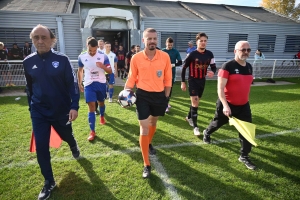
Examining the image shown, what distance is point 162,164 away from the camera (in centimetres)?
348

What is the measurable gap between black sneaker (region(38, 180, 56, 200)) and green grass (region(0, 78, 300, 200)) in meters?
0.09

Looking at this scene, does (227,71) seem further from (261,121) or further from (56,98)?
(261,121)

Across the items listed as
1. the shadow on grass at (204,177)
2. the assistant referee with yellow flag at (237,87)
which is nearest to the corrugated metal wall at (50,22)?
the shadow on grass at (204,177)

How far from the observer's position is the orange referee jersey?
120 inches

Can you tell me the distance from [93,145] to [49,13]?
11.9 metres

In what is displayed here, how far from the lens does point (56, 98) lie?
2.73 metres

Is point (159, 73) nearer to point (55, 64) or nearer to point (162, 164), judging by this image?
point (55, 64)

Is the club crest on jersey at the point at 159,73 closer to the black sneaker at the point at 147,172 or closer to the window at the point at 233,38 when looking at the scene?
the black sneaker at the point at 147,172

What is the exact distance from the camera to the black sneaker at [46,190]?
2654 millimetres

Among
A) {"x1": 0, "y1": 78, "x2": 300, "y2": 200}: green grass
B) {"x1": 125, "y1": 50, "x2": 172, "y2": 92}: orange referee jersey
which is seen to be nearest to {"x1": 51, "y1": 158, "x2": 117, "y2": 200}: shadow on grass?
{"x1": 0, "y1": 78, "x2": 300, "y2": 200}: green grass

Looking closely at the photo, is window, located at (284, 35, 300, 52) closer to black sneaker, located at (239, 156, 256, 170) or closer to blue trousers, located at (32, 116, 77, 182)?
black sneaker, located at (239, 156, 256, 170)


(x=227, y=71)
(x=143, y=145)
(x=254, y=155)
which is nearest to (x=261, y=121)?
(x=254, y=155)

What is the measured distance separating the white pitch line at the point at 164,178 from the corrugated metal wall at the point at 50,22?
12411mm

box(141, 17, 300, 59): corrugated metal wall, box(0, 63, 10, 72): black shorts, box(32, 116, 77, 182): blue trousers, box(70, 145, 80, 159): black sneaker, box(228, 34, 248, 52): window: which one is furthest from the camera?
box(228, 34, 248, 52): window
